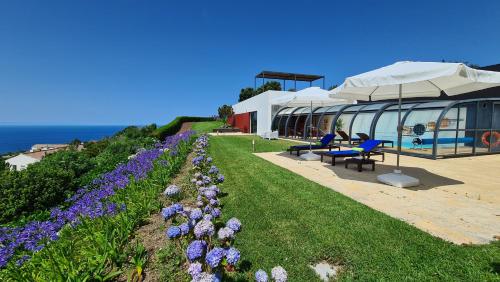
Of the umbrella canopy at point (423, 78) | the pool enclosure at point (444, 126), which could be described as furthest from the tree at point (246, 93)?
the umbrella canopy at point (423, 78)

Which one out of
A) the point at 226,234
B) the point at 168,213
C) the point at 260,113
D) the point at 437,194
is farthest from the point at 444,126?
the point at 260,113

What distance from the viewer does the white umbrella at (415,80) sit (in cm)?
438

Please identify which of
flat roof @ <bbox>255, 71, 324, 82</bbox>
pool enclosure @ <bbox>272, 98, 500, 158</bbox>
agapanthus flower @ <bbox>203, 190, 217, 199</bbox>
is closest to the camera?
agapanthus flower @ <bbox>203, 190, 217, 199</bbox>

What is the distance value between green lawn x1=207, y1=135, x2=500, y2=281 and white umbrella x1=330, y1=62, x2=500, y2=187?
250 cm

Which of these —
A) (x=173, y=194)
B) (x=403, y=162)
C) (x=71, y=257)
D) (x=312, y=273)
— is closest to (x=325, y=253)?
(x=312, y=273)

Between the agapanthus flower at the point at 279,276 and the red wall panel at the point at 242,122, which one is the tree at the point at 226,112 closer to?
the red wall panel at the point at 242,122

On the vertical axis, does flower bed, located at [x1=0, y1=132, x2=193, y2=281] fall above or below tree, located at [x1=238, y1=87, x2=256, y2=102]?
below

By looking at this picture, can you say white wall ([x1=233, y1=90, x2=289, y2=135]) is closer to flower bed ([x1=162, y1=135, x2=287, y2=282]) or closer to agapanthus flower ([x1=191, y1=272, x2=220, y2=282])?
flower bed ([x1=162, y1=135, x2=287, y2=282])

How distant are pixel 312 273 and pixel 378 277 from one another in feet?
2.06

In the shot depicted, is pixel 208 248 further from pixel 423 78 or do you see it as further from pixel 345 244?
pixel 423 78

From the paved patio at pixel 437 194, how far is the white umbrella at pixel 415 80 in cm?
68

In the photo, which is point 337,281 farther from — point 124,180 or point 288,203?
point 124,180

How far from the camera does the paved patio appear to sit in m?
3.47

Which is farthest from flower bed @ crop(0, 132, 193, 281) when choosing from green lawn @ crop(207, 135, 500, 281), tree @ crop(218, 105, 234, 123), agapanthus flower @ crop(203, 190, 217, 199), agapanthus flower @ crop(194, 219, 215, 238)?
tree @ crop(218, 105, 234, 123)
